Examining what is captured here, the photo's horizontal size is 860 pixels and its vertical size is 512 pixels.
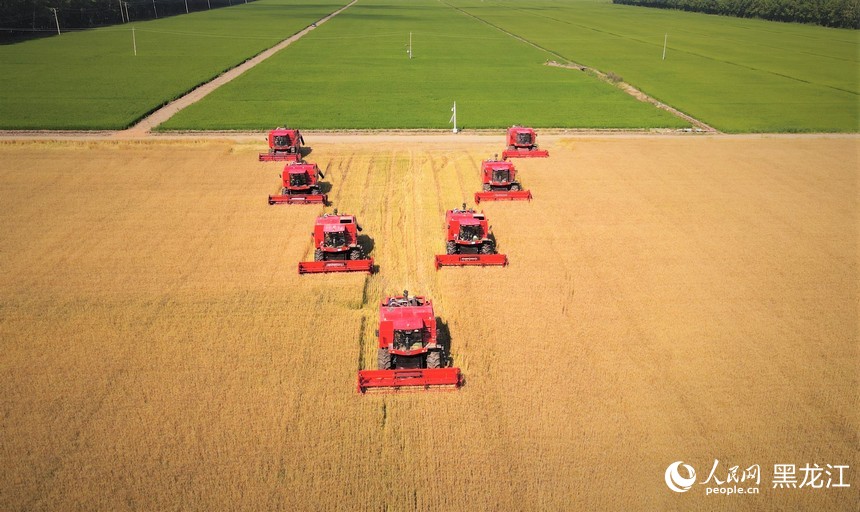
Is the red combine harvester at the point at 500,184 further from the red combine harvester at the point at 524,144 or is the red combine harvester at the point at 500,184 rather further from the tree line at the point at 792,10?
the tree line at the point at 792,10

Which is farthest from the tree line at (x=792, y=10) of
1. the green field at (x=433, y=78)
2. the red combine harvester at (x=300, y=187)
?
the red combine harvester at (x=300, y=187)

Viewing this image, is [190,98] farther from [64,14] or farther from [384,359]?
[64,14]

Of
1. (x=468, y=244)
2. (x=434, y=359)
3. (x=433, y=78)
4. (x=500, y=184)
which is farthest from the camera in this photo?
(x=433, y=78)

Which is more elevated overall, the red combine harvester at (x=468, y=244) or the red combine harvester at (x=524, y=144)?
the red combine harvester at (x=524, y=144)

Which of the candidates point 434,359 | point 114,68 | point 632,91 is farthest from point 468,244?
point 114,68

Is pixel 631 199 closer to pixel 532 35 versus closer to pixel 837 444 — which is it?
pixel 837 444

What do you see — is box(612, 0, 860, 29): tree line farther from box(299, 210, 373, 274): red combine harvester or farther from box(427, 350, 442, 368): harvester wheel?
box(427, 350, 442, 368): harvester wheel

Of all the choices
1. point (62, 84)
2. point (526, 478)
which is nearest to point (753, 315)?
point (526, 478)
